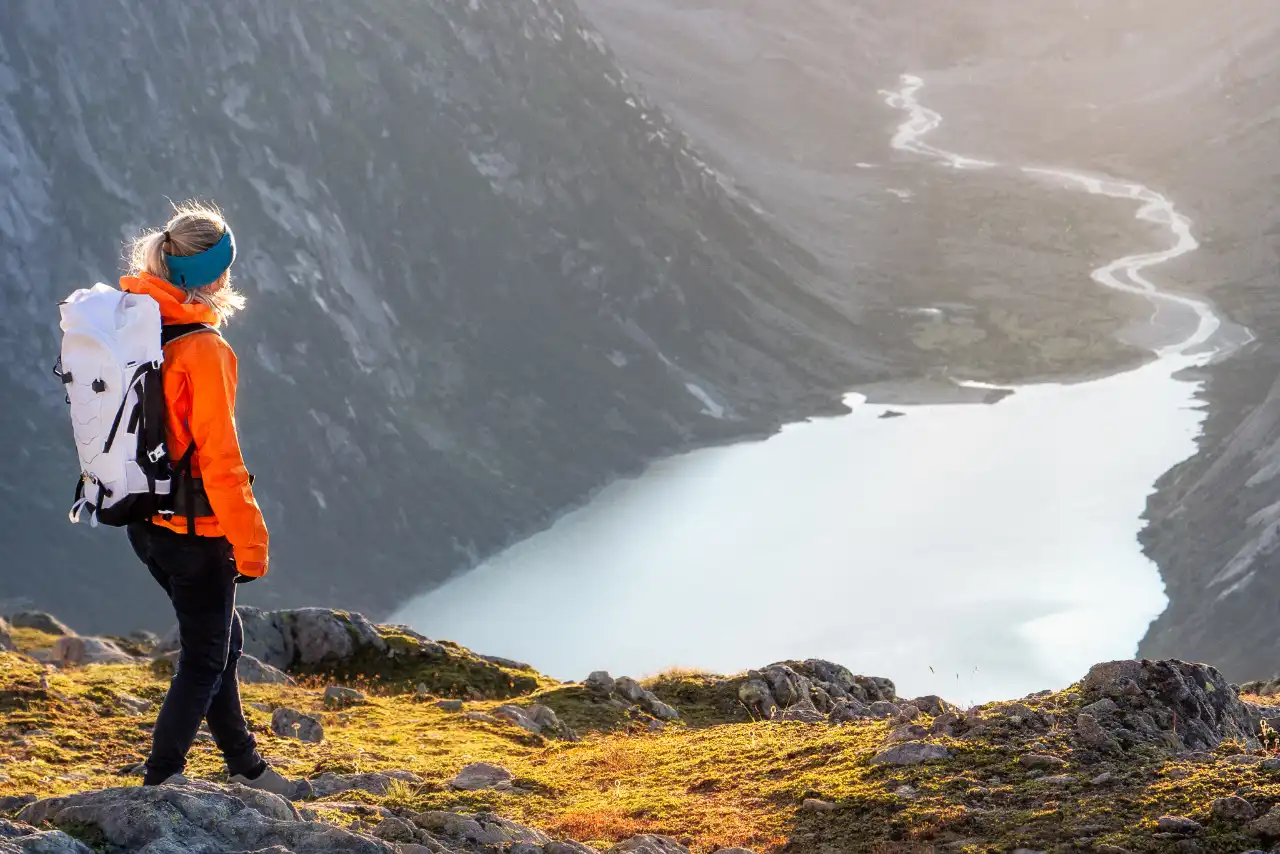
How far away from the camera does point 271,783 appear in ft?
28.8

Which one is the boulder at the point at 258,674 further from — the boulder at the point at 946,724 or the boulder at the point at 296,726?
the boulder at the point at 946,724

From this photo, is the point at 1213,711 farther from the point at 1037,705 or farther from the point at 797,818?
the point at 797,818

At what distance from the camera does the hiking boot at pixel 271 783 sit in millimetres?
8695

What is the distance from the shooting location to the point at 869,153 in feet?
568

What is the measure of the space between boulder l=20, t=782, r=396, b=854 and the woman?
0.80 m

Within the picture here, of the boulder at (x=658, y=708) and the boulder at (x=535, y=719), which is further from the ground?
the boulder at (x=658, y=708)

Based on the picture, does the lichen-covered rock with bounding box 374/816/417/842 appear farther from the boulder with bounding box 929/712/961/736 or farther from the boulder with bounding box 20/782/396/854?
the boulder with bounding box 929/712/961/736

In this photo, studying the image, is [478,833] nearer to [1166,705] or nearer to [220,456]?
[220,456]

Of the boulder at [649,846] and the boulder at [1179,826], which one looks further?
the boulder at [649,846]

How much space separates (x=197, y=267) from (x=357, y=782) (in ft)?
13.6

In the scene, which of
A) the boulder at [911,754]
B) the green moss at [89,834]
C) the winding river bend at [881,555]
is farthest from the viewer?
the winding river bend at [881,555]

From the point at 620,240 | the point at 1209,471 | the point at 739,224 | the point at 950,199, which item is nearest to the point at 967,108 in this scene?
the point at 950,199

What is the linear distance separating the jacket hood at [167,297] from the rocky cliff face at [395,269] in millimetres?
62877

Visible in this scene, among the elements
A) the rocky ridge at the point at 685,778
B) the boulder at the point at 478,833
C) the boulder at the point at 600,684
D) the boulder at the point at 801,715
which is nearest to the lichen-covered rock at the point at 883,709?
the rocky ridge at the point at 685,778
